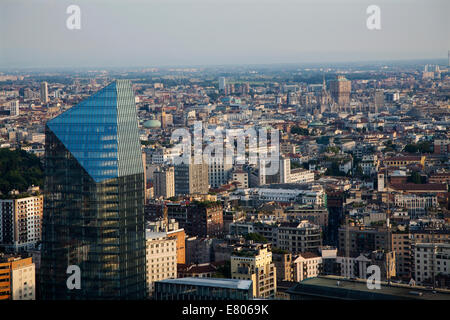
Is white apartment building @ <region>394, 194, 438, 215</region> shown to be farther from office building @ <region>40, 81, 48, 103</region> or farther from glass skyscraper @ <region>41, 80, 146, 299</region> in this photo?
office building @ <region>40, 81, 48, 103</region>

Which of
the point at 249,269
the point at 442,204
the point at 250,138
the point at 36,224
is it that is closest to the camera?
the point at 249,269

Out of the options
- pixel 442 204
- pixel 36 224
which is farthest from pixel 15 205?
pixel 442 204

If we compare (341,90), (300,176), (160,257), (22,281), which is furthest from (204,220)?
(341,90)

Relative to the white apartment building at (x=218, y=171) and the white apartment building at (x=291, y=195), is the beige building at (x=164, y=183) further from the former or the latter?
the white apartment building at (x=218, y=171)

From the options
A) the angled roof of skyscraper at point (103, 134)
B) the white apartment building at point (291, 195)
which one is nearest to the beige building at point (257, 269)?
the angled roof of skyscraper at point (103, 134)

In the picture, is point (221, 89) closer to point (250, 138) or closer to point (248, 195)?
point (250, 138)

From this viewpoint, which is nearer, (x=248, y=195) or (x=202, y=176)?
(x=248, y=195)
